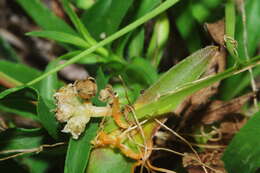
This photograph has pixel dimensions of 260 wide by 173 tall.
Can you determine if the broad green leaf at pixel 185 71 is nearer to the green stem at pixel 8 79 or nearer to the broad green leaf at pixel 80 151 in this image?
the broad green leaf at pixel 80 151

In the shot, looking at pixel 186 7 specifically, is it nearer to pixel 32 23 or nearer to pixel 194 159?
pixel 194 159

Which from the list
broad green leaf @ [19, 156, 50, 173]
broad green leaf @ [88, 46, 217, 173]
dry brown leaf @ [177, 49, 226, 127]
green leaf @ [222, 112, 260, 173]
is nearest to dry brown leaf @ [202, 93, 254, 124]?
dry brown leaf @ [177, 49, 226, 127]

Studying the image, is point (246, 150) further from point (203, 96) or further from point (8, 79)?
point (8, 79)

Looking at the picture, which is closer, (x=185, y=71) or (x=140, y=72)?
(x=185, y=71)

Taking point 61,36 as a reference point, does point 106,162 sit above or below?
below

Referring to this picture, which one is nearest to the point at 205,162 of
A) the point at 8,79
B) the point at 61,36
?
the point at 61,36

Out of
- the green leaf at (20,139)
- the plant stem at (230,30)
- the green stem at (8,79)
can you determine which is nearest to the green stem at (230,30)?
the plant stem at (230,30)

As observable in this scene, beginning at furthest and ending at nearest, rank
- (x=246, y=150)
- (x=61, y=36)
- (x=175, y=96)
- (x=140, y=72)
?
(x=140, y=72) < (x=61, y=36) < (x=246, y=150) < (x=175, y=96)

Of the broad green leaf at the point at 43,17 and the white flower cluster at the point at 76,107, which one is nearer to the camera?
the white flower cluster at the point at 76,107
